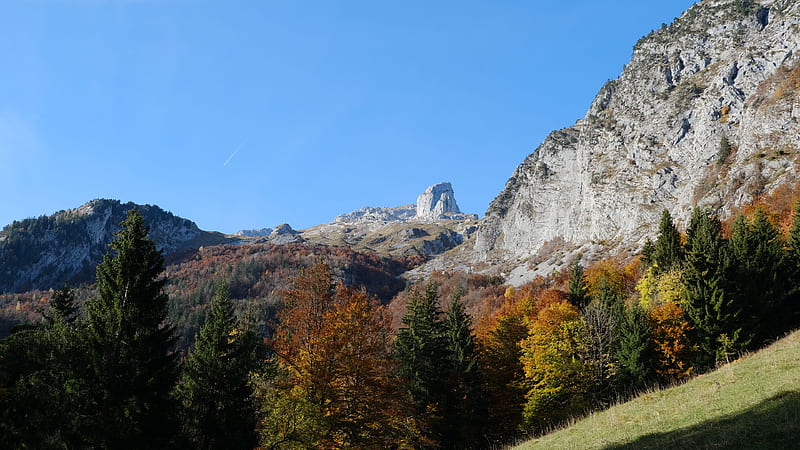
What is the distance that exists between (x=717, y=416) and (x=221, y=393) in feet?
93.0

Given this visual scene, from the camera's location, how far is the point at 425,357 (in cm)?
4088

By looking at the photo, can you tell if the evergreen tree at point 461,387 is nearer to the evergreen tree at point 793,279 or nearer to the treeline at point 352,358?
the treeline at point 352,358

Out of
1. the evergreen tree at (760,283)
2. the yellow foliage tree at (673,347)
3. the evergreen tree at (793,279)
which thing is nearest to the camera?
the evergreen tree at (760,283)

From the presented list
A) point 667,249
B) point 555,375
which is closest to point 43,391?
point 555,375

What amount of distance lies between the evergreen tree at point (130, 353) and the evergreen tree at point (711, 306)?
42.7 metres

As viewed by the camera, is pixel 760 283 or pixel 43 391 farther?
pixel 760 283

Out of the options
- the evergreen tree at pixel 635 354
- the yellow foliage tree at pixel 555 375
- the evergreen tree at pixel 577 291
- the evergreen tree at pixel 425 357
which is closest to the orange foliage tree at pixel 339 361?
the evergreen tree at pixel 425 357

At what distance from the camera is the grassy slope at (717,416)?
11.8m

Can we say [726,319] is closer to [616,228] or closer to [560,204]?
[616,228]

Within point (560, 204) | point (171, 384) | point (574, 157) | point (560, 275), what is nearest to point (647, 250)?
point (560, 275)

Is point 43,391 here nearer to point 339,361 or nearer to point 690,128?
point 339,361

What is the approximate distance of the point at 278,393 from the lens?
2261 cm

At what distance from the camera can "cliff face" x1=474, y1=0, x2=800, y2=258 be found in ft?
343

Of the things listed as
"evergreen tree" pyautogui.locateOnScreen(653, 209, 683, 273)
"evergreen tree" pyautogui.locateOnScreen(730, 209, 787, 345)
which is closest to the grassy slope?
"evergreen tree" pyautogui.locateOnScreen(730, 209, 787, 345)
